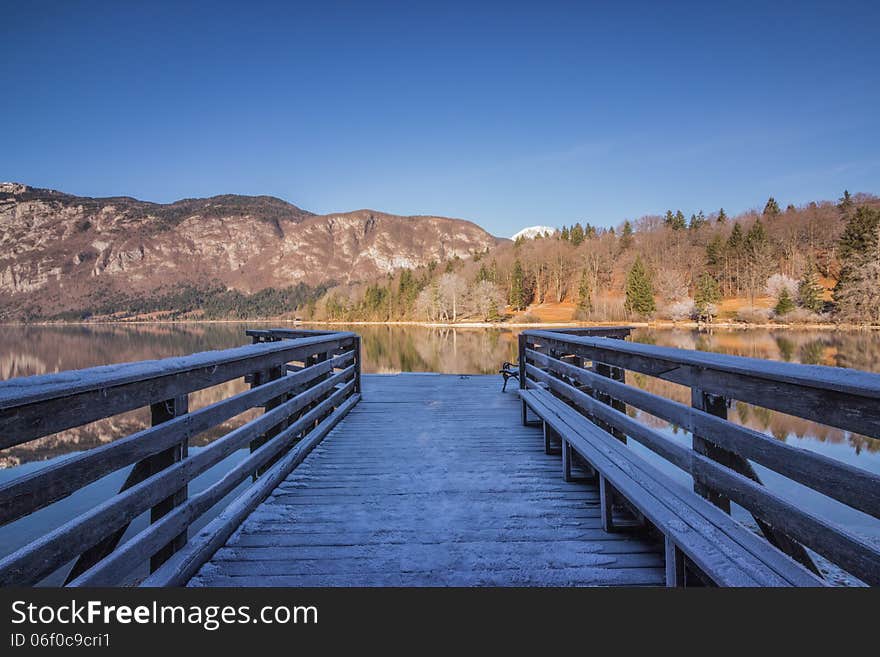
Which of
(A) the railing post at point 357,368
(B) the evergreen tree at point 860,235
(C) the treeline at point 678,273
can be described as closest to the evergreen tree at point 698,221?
(C) the treeline at point 678,273

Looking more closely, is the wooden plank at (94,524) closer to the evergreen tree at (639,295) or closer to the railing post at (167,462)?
the railing post at (167,462)

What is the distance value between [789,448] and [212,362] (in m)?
2.81

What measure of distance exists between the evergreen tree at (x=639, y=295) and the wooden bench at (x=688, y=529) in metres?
57.9

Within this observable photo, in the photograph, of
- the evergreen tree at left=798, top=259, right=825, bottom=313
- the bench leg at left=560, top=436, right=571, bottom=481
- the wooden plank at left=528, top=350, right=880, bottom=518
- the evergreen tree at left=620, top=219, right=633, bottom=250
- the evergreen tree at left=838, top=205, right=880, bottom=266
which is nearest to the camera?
the wooden plank at left=528, top=350, right=880, bottom=518

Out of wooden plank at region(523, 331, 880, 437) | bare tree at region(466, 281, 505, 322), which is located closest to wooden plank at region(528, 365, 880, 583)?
wooden plank at region(523, 331, 880, 437)

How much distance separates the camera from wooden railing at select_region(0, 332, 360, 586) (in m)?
1.54

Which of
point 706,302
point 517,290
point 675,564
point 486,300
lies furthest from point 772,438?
point 517,290

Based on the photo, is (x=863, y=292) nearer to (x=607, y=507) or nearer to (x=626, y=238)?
(x=626, y=238)

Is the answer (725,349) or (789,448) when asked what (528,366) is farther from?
(725,349)

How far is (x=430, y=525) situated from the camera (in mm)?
3082

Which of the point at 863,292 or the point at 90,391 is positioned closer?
the point at 90,391

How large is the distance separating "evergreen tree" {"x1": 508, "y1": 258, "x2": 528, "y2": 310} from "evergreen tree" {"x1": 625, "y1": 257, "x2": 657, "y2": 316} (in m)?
19.8

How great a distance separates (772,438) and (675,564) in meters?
0.79

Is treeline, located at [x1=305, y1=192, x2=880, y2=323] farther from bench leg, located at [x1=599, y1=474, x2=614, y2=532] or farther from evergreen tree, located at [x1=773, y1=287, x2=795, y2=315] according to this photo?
bench leg, located at [x1=599, y1=474, x2=614, y2=532]
